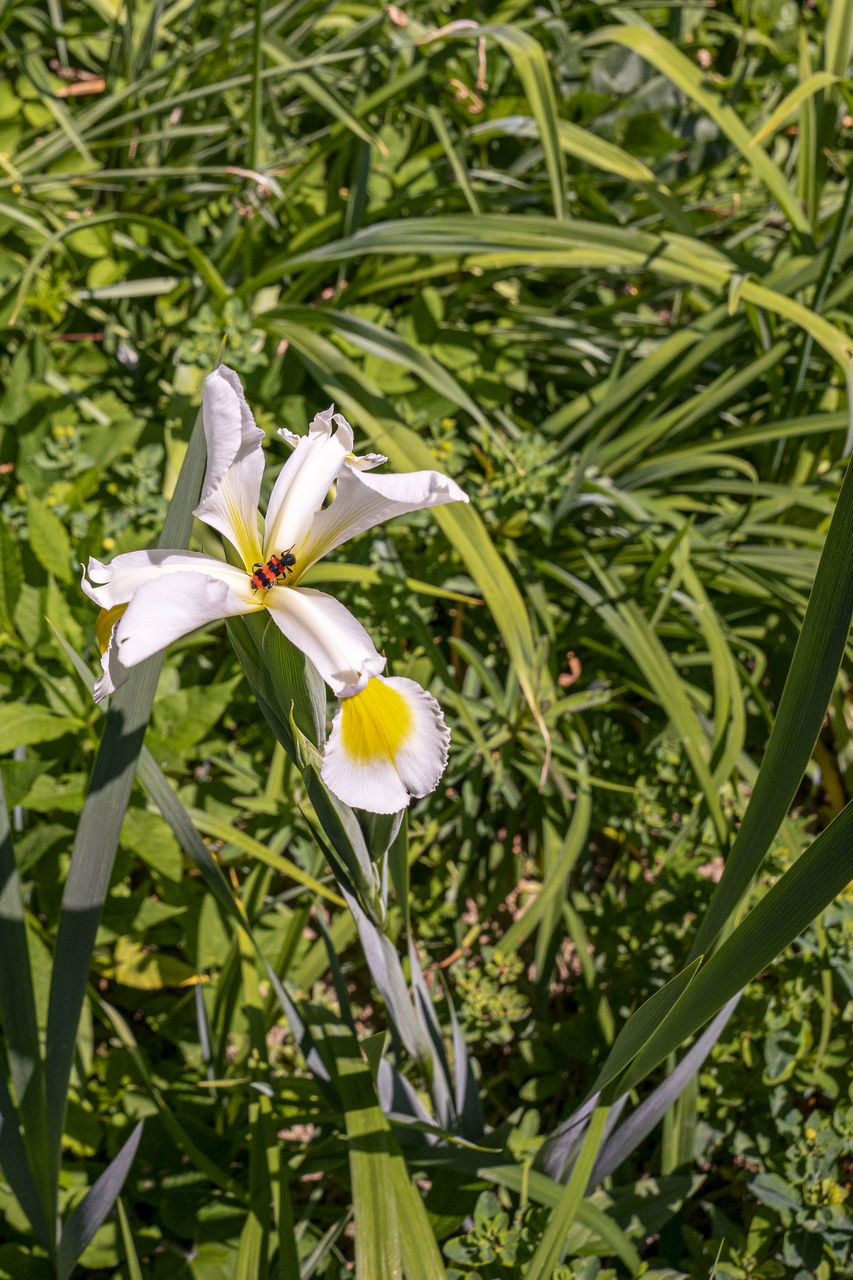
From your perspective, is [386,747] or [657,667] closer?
[386,747]

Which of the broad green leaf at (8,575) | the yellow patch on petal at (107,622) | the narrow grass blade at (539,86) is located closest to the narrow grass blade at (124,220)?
the broad green leaf at (8,575)

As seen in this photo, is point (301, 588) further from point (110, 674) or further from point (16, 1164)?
point (16, 1164)

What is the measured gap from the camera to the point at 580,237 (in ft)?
4.78

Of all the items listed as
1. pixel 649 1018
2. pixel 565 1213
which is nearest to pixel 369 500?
pixel 649 1018

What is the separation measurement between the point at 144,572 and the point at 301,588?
0.42 feet

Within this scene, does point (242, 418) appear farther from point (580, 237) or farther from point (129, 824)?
point (580, 237)

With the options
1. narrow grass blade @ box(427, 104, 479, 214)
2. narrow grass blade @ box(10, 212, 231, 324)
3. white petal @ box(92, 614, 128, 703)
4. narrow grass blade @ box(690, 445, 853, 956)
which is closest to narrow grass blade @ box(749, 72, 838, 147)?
narrow grass blade @ box(427, 104, 479, 214)

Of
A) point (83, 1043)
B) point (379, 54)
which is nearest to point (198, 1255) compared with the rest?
point (83, 1043)

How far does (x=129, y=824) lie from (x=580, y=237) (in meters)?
1.18

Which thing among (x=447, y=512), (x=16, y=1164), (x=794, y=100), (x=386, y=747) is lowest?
(x=16, y=1164)

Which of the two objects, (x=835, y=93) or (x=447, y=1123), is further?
(x=835, y=93)

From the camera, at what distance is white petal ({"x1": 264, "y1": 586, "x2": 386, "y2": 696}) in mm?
622

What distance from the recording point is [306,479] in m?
0.73

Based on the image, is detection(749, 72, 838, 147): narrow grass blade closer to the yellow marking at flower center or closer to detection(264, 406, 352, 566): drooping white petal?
detection(264, 406, 352, 566): drooping white petal
